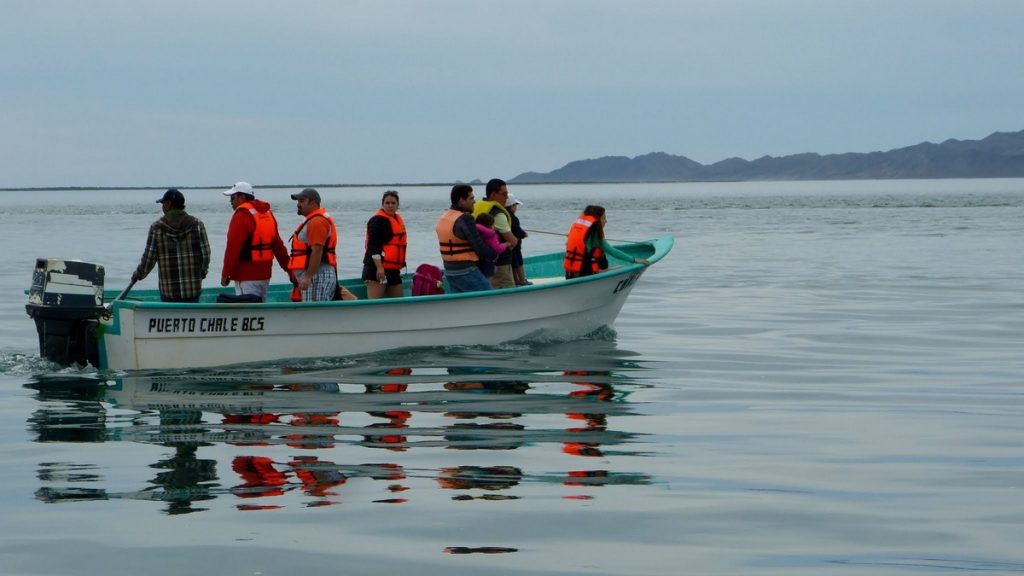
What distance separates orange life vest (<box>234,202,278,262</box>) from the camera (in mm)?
11562

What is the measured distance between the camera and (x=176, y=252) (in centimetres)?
1168

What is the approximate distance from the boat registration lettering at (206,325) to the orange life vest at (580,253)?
154 inches

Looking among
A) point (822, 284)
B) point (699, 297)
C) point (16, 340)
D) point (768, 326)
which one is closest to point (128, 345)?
point (16, 340)

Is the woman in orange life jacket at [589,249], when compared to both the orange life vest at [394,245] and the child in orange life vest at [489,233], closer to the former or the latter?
the child in orange life vest at [489,233]

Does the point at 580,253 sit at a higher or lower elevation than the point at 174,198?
lower

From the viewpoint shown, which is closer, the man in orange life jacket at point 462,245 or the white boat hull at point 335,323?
the white boat hull at point 335,323

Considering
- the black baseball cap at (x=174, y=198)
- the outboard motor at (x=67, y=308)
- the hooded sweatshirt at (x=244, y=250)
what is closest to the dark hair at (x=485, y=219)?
the hooded sweatshirt at (x=244, y=250)

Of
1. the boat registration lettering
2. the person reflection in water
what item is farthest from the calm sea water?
the boat registration lettering

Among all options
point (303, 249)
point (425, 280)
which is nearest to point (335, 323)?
point (303, 249)

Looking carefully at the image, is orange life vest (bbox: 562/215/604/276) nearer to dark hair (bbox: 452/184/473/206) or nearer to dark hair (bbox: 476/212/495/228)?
dark hair (bbox: 476/212/495/228)

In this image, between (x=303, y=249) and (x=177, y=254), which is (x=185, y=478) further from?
(x=303, y=249)

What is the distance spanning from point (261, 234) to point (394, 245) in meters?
1.64

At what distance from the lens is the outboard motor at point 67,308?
11.4 meters

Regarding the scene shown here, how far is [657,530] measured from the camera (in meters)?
6.34
